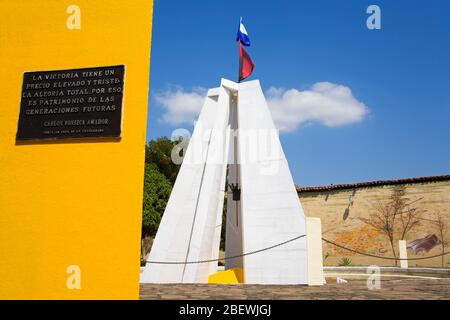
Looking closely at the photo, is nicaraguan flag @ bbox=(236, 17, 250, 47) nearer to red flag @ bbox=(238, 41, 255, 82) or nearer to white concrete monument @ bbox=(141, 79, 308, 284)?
red flag @ bbox=(238, 41, 255, 82)

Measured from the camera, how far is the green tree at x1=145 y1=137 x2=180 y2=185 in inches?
998

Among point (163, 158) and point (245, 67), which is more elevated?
point (245, 67)

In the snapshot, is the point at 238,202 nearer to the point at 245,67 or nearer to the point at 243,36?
the point at 245,67

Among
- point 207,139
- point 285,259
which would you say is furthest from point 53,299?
point 207,139

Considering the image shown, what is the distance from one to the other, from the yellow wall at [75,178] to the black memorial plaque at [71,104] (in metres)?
0.09

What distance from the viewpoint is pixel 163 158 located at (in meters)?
25.2

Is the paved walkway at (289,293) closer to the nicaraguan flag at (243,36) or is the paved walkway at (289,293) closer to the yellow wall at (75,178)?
the yellow wall at (75,178)

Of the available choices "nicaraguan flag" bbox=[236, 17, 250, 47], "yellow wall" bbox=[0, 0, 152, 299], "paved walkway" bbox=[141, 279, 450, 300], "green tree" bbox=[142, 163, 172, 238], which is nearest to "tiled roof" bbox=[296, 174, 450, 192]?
"green tree" bbox=[142, 163, 172, 238]

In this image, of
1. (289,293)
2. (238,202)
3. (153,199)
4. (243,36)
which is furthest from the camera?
(153,199)

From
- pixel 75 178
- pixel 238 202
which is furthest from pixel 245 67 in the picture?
pixel 75 178

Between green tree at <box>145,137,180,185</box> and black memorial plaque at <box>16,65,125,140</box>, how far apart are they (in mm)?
20885

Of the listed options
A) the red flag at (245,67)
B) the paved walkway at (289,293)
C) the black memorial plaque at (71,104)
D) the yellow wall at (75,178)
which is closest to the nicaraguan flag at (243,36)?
the red flag at (245,67)

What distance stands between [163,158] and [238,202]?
15.9 meters
